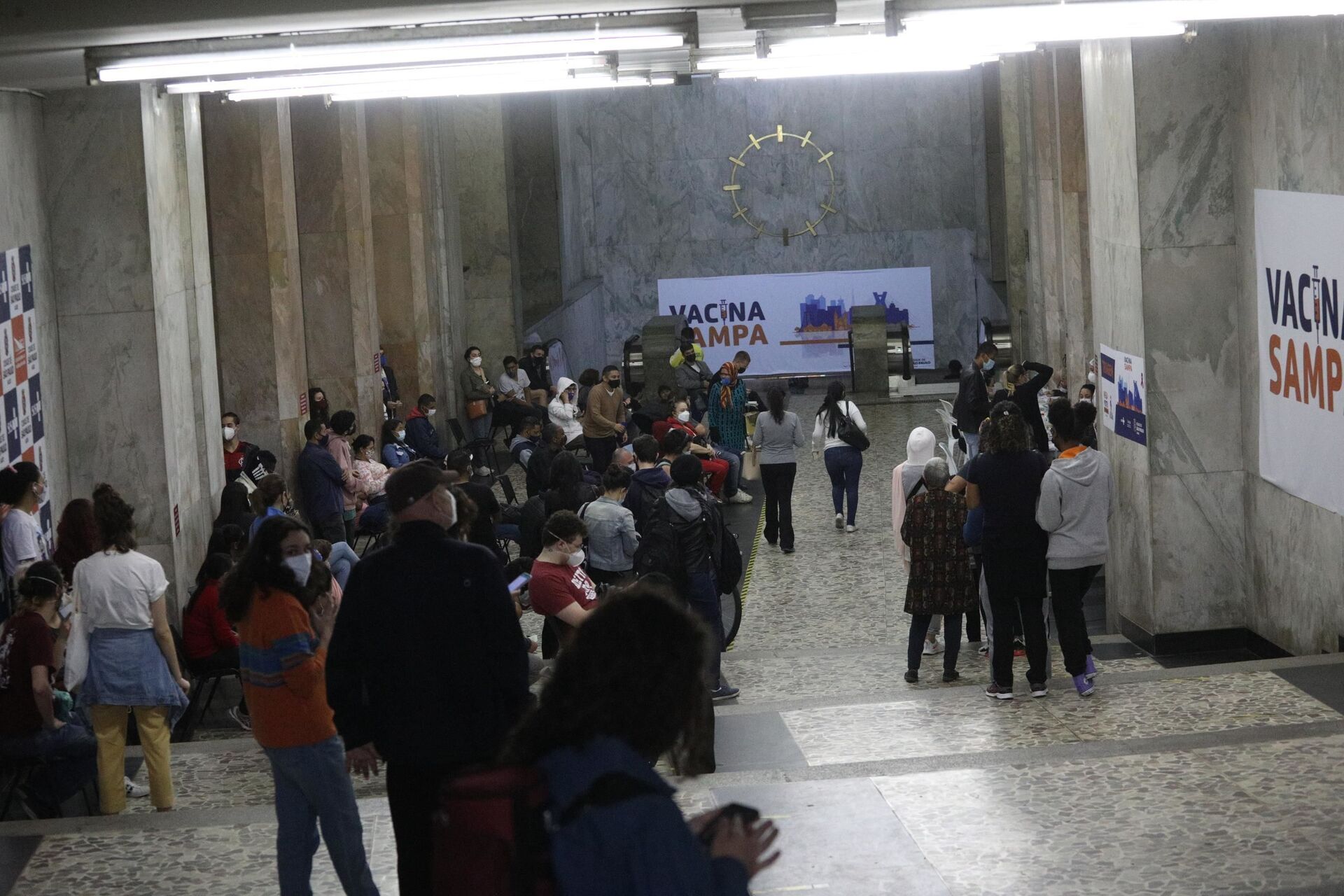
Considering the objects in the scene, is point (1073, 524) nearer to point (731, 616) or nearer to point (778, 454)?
point (731, 616)

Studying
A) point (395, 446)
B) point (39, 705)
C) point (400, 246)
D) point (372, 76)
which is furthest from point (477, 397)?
point (39, 705)

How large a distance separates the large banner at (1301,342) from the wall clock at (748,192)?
20054 mm

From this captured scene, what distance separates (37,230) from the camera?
8.91 metres

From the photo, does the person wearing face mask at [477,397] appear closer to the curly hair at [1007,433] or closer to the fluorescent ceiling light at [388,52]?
the fluorescent ceiling light at [388,52]

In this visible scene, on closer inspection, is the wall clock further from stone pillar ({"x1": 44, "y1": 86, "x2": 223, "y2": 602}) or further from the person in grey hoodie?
the person in grey hoodie

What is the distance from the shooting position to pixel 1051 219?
1850 centimetres

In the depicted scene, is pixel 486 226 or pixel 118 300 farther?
pixel 486 226

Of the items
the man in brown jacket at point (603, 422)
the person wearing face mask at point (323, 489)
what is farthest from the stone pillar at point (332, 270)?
the person wearing face mask at point (323, 489)

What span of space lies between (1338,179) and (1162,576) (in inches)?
91.7

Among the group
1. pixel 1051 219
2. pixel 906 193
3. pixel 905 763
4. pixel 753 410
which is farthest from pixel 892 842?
pixel 906 193

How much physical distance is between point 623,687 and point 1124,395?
692cm

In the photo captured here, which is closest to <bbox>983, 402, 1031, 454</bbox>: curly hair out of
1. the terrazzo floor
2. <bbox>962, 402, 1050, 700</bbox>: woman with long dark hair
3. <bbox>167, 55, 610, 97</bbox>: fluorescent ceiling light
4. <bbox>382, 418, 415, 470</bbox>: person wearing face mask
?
<bbox>962, 402, 1050, 700</bbox>: woman with long dark hair

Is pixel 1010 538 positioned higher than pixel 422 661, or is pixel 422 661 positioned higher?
pixel 422 661

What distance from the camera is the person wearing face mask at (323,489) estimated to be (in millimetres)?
12156
